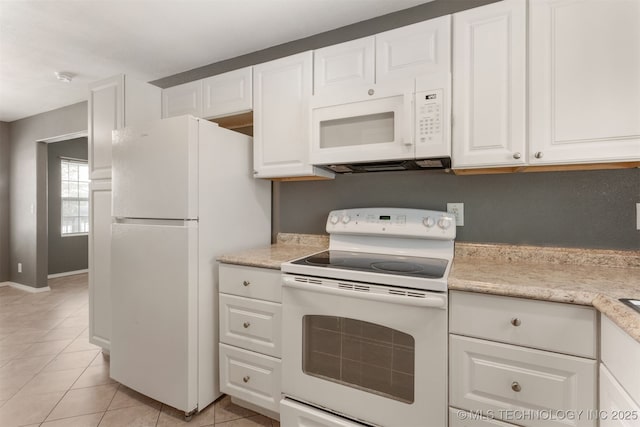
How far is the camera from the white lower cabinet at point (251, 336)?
64.8 inches

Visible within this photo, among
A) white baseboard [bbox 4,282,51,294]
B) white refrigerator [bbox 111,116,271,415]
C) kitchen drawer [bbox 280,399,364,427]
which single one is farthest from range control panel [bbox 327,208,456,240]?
white baseboard [bbox 4,282,51,294]

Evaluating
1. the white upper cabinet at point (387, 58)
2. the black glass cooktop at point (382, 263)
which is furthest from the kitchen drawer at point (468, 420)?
the white upper cabinet at point (387, 58)

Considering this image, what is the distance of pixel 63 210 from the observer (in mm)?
5098

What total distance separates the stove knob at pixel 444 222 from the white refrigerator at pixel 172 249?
4.07ft

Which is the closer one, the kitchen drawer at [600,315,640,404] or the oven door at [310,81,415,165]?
the kitchen drawer at [600,315,640,404]

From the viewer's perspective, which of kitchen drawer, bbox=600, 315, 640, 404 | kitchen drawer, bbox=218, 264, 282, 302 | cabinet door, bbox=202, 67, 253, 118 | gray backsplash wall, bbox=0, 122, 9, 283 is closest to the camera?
kitchen drawer, bbox=600, 315, 640, 404

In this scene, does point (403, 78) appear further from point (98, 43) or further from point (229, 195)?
point (98, 43)

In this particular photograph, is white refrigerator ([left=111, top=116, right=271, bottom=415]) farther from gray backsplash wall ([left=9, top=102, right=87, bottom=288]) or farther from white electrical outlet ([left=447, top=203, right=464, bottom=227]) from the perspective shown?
gray backsplash wall ([left=9, top=102, right=87, bottom=288])

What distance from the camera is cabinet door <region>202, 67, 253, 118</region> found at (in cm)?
211

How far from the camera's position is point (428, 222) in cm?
172

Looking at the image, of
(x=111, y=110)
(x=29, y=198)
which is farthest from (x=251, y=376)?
(x=29, y=198)

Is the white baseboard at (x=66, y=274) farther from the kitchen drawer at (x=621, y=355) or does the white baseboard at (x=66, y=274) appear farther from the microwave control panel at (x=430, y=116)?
the kitchen drawer at (x=621, y=355)

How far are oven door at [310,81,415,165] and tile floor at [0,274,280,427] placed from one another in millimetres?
1576

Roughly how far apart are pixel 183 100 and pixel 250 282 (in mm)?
1600
